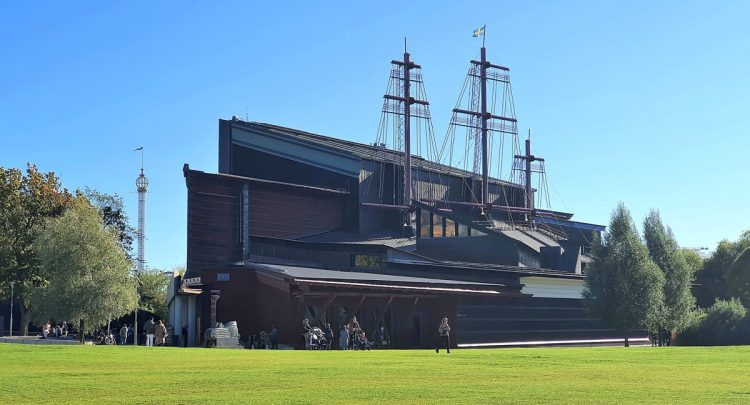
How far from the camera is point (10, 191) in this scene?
5891 centimetres

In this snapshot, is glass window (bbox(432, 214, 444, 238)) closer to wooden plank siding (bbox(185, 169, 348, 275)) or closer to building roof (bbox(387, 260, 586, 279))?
building roof (bbox(387, 260, 586, 279))

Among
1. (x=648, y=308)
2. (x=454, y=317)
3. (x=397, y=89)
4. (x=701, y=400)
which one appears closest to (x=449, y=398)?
(x=701, y=400)

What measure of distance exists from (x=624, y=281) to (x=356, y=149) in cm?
2811

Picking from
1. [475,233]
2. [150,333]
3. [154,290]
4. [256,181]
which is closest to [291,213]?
[256,181]

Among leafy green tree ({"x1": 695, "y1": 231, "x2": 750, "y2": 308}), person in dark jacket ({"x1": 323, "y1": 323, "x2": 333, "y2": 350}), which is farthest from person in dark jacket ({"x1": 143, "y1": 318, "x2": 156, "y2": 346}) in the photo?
leafy green tree ({"x1": 695, "y1": 231, "x2": 750, "y2": 308})

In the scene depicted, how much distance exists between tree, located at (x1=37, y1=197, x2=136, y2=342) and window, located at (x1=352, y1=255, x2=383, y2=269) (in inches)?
613

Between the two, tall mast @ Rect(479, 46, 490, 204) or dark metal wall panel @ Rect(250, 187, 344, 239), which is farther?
tall mast @ Rect(479, 46, 490, 204)

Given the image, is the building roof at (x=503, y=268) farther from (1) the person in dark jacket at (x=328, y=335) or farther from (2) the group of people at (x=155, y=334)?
(2) the group of people at (x=155, y=334)

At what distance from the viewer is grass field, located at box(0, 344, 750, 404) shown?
17.0 m

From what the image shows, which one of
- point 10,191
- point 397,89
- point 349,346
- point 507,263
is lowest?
point 349,346

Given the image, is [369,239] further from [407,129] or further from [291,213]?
[407,129]

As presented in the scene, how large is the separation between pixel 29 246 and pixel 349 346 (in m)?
23.0

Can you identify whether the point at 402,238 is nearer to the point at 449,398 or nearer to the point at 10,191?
the point at 10,191

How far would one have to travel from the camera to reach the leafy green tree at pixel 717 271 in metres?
78.4
